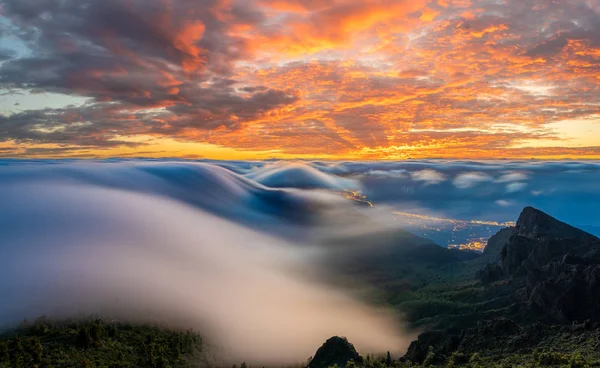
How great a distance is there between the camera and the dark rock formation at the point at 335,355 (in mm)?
92500

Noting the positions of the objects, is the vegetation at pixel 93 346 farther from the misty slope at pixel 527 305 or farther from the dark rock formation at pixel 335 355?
the misty slope at pixel 527 305

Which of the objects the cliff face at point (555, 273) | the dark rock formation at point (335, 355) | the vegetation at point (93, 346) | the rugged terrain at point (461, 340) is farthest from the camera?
the cliff face at point (555, 273)

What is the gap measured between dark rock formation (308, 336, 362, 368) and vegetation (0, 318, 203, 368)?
104 ft

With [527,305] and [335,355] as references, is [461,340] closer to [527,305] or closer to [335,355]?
[335,355]

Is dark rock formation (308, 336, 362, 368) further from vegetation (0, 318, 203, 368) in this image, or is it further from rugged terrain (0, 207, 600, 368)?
vegetation (0, 318, 203, 368)

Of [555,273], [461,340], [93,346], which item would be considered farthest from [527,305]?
[93,346]

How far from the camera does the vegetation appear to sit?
245 ft

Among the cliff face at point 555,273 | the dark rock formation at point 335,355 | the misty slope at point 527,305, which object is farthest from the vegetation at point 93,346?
the cliff face at point 555,273

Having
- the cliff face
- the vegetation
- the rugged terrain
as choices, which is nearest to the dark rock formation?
the rugged terrain

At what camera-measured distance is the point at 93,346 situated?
84.8 metres

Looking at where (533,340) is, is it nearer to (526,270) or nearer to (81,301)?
(526,270)

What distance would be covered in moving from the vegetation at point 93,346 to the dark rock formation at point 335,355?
3180cm

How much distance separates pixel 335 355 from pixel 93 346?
55567mm

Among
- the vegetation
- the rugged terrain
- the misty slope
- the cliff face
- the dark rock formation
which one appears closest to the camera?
the vegetation
